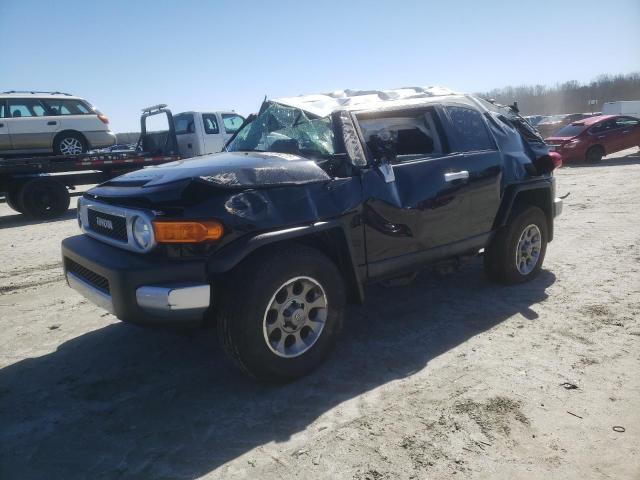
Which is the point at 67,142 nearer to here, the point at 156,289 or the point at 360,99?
the point at 360,99

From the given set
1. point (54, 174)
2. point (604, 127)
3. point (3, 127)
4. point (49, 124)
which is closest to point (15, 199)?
point (54, 174)

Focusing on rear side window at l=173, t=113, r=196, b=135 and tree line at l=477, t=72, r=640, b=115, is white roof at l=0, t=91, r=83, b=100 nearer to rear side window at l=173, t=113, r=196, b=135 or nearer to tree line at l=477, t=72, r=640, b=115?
rear side window at l=173, t=113, r=196, b=135

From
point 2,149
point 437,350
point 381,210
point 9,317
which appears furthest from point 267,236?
point 2,149

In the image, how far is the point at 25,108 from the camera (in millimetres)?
10438

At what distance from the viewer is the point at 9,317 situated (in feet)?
13.8

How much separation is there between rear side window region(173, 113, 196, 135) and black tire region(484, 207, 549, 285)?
31.0 ft

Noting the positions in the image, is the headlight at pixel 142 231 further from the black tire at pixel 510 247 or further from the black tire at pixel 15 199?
the black tire at pixel 15 199

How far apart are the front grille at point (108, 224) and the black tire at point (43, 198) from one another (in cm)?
752

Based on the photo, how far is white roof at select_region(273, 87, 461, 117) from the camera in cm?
353

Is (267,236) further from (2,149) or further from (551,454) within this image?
(2,149)

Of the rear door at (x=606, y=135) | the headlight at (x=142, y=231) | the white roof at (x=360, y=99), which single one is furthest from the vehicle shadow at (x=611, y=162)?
the headlight at (x=142, y=231)

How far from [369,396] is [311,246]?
3.30 feet

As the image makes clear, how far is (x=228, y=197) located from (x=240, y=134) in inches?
67.7

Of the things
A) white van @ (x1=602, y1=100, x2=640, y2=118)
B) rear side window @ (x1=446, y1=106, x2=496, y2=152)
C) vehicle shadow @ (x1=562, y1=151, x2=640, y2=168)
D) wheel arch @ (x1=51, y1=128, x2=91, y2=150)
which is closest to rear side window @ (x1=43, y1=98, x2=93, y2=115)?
wheel arch @ (x1=51, y1=128, x2=91, y2=150)
